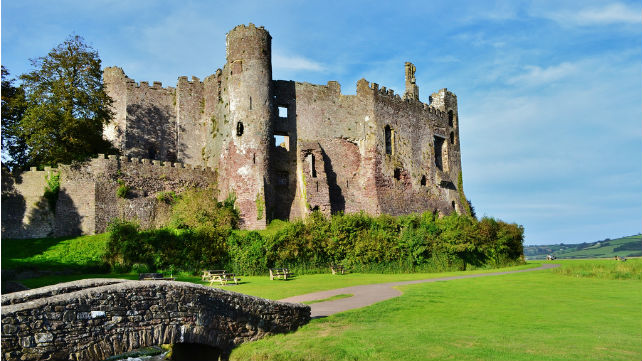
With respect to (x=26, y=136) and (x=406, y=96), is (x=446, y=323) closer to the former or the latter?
(x=26, y=136)

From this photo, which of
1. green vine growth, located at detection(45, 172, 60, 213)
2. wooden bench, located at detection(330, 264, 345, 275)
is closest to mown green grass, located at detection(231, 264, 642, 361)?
wooden bench, located at detection(330, 264, 345, 275)

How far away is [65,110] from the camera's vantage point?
34438mm

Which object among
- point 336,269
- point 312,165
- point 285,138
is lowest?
point 336,269

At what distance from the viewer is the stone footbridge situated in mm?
10398

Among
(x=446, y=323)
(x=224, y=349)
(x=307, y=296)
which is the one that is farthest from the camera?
(x=307, y=296)

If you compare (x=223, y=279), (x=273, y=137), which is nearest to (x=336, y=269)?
(x=223, y=279)

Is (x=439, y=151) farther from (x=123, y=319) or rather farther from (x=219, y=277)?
(x=123, y=319)

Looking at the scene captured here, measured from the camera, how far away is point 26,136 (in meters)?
34.3

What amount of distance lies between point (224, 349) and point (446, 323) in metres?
6.57

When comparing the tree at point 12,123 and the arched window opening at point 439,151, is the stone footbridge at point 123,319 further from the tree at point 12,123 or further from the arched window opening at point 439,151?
the arched window opening at point 439,151

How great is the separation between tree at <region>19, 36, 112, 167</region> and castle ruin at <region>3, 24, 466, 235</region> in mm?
3513

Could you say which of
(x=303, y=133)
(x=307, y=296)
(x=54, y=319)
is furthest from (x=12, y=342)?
(x=303, y=133)

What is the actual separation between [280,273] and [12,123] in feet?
72.1

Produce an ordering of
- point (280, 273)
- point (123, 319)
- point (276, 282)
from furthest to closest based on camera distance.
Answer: point (280, 273), point (276, 282), point (123, 319)
